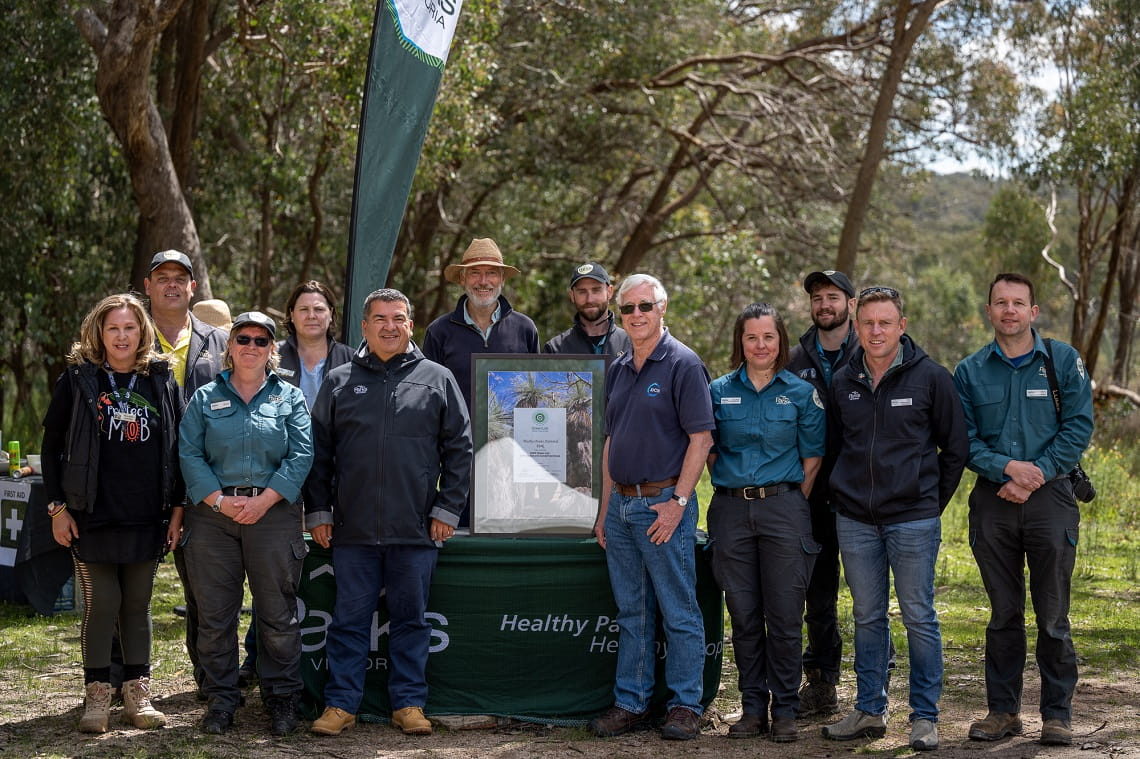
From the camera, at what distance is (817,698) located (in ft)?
19.0

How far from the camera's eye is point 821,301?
224 inches

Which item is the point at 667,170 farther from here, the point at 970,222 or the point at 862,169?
the point at 970,222

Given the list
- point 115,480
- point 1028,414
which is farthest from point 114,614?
point 1028,414

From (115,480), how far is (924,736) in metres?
3.69

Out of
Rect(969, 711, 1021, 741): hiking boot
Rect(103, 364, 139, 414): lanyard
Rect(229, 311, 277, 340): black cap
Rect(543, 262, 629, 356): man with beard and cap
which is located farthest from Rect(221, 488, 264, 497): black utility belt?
Rect(969, 711, 1021, 741): hiking boot

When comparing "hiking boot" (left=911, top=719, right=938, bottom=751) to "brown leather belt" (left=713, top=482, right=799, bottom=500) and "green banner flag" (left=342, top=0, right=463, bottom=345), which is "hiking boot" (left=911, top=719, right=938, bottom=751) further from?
"green banner flag" (left=342, top=0, right=463, bottom=345)

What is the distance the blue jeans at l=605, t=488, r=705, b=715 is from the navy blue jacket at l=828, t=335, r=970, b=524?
76 cm

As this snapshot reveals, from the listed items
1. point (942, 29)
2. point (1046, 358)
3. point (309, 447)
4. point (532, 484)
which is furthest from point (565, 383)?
point (942, 29)

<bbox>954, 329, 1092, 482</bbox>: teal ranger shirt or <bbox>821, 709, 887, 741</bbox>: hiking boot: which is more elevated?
<bbox>954, 329, 1092, 482</bbox>: teal ranger shirt

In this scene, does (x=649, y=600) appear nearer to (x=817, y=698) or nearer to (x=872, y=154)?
(x=817, y=698)

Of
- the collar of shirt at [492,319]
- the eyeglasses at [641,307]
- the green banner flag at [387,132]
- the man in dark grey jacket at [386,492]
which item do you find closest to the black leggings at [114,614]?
the man in dark grey jacket at [386,492]

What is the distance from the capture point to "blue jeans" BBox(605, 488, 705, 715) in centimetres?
531

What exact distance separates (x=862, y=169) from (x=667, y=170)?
5.37 metres

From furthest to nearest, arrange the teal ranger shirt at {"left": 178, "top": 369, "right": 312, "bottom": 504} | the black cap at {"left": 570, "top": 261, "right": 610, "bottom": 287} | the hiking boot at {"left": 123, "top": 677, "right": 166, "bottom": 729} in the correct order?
the black cap at {"left": 570, "top": 261, "right": 610, "bottom": 287}
the hiking boot at {"left": 123, "top": 677, "right": 166, "bottom": 729}
the teal ranger shirt at {"left": 178, "top": 369, "right": 312, "bottom": 504}
